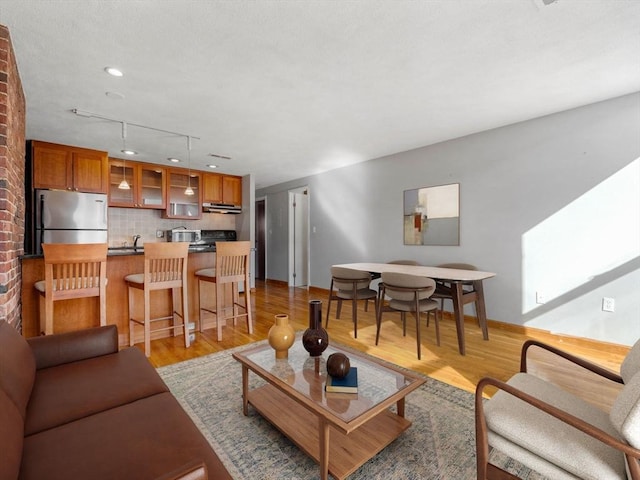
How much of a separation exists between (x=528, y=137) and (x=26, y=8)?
14.1ft

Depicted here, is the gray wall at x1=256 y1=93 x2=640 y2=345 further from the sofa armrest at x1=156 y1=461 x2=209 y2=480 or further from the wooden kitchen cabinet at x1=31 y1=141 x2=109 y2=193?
the wooden kitchen cabinet at x1=31 y1=141 x2=109 y2=193

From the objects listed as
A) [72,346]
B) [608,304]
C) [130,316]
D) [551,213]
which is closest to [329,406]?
[72,346]

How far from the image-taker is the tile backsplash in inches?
206

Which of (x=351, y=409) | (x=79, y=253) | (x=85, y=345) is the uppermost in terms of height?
(x=79, y=253)

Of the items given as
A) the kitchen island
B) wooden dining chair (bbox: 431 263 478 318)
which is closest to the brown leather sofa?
the kitchen island

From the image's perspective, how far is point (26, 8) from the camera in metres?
1.73

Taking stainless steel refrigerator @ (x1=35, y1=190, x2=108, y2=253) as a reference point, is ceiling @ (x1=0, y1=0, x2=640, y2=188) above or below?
above

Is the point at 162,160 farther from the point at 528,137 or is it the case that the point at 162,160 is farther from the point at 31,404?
the point at 528,137

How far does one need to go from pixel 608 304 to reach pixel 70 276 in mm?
4770

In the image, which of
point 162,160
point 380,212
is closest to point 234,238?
point 162,160

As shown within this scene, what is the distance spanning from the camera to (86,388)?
139cm

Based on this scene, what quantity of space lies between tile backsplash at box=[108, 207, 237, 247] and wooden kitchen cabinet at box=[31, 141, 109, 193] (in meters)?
0.82

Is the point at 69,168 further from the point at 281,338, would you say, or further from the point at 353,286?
the point at 281,338

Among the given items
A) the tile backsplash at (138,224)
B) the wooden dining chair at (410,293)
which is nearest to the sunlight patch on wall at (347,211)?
the wooden dining chair at (410,293)
